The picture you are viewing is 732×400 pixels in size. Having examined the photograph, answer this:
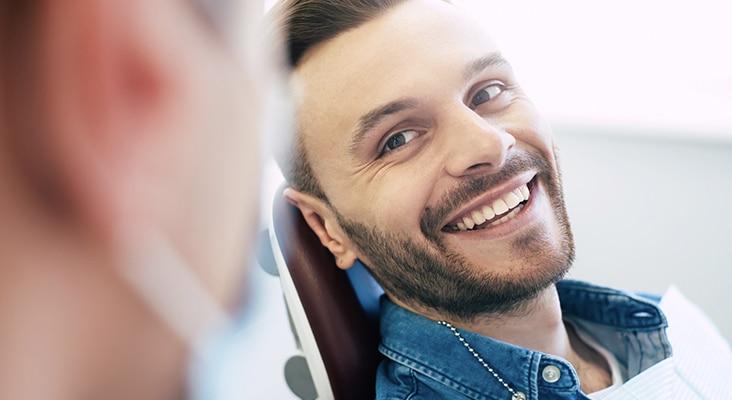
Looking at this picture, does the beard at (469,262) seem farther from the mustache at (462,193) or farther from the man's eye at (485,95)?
the man's eye at (485,95)

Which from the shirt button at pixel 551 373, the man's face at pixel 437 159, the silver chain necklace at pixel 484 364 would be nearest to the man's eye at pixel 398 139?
the man's face at pixel 437 159

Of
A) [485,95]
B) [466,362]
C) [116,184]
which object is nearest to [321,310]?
[466,362]

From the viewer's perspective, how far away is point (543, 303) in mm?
1100

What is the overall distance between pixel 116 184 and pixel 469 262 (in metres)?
0.75

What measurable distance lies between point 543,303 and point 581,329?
0.32m

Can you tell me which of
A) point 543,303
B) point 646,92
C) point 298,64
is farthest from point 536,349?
point 646,92

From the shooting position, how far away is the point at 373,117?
103cm

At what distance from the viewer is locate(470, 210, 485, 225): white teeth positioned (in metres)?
1.02

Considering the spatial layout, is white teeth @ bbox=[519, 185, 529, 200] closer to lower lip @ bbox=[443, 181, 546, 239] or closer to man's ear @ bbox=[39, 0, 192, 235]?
lower lip @ bbox=[443, 181, 546, 239]

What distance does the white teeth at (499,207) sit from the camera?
1020 millimetres

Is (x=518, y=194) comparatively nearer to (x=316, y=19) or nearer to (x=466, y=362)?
(x=466, y=362)

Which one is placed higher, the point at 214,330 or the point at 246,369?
the point at 214,330

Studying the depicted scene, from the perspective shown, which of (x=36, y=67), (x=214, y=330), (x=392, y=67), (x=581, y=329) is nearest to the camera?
Answer: (x=36, y=67)

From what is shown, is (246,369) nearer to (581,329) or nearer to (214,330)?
(214,330)
